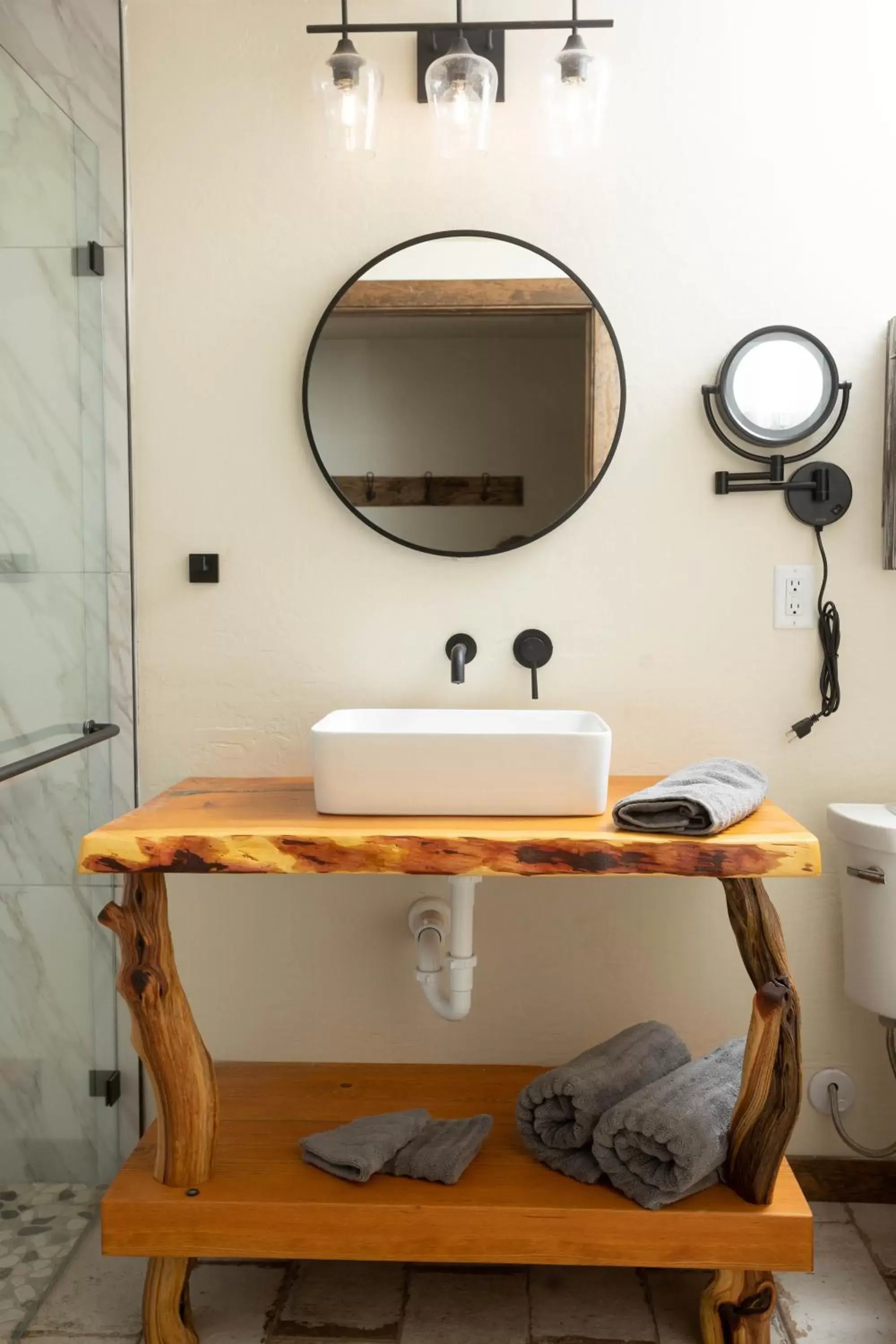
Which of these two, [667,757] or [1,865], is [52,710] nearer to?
[1,865]

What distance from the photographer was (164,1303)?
66.2 inches

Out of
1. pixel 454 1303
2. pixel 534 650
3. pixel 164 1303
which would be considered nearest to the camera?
pixel 164 1303

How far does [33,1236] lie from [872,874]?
5.38 feet

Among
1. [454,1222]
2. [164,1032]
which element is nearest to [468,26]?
[164,1032]

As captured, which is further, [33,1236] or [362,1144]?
[33,1236]

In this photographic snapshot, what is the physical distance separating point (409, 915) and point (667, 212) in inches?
55.4

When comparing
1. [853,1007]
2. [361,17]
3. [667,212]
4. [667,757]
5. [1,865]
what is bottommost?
[853,1007]

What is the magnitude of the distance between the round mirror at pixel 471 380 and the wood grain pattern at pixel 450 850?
707 millimetres

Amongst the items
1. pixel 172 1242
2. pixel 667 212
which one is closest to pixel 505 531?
pixel 667 212

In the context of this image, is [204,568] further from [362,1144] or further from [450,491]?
[362,1144]

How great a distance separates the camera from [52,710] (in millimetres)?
1879

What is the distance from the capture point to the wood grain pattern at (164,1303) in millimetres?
1681

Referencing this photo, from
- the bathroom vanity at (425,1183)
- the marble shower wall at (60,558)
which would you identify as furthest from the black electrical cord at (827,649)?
the marble shower wall at (60,558)

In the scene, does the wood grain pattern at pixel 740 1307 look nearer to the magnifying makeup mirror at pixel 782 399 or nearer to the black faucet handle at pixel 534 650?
the black faucet handle at pixel 534 650
